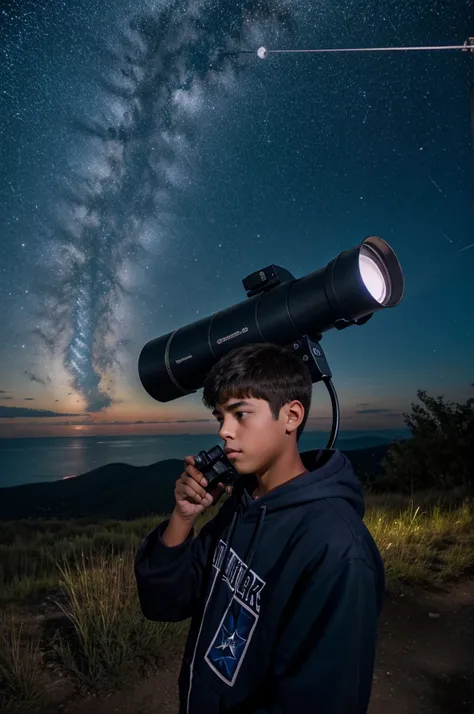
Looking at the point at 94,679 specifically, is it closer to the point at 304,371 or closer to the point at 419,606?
the point at 304,371

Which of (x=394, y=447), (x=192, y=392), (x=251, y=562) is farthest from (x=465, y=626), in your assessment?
(x=394, y=447)

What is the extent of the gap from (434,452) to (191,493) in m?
11.5

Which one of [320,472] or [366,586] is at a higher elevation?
[320,472]

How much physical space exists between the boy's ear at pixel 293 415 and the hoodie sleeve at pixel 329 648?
43cm

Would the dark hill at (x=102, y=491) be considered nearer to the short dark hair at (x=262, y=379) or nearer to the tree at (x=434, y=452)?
the tree at (x=434, y=452)

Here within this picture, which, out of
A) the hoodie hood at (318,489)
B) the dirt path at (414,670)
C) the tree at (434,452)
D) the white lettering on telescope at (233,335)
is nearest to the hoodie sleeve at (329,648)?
the hoodie hood at (318,489)

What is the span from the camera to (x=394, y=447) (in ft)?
40.5

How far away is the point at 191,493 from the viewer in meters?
1.31

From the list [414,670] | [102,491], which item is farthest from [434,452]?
[102,491]

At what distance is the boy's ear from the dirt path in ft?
6.99

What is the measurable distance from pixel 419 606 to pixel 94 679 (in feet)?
8.75

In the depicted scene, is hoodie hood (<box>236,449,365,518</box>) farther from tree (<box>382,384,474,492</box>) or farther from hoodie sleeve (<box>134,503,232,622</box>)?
tree (<box>382,384,474,492</box>)

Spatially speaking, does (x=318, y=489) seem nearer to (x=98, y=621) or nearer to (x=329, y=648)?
(x=329, y=648)

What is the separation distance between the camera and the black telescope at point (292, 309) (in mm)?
1808
